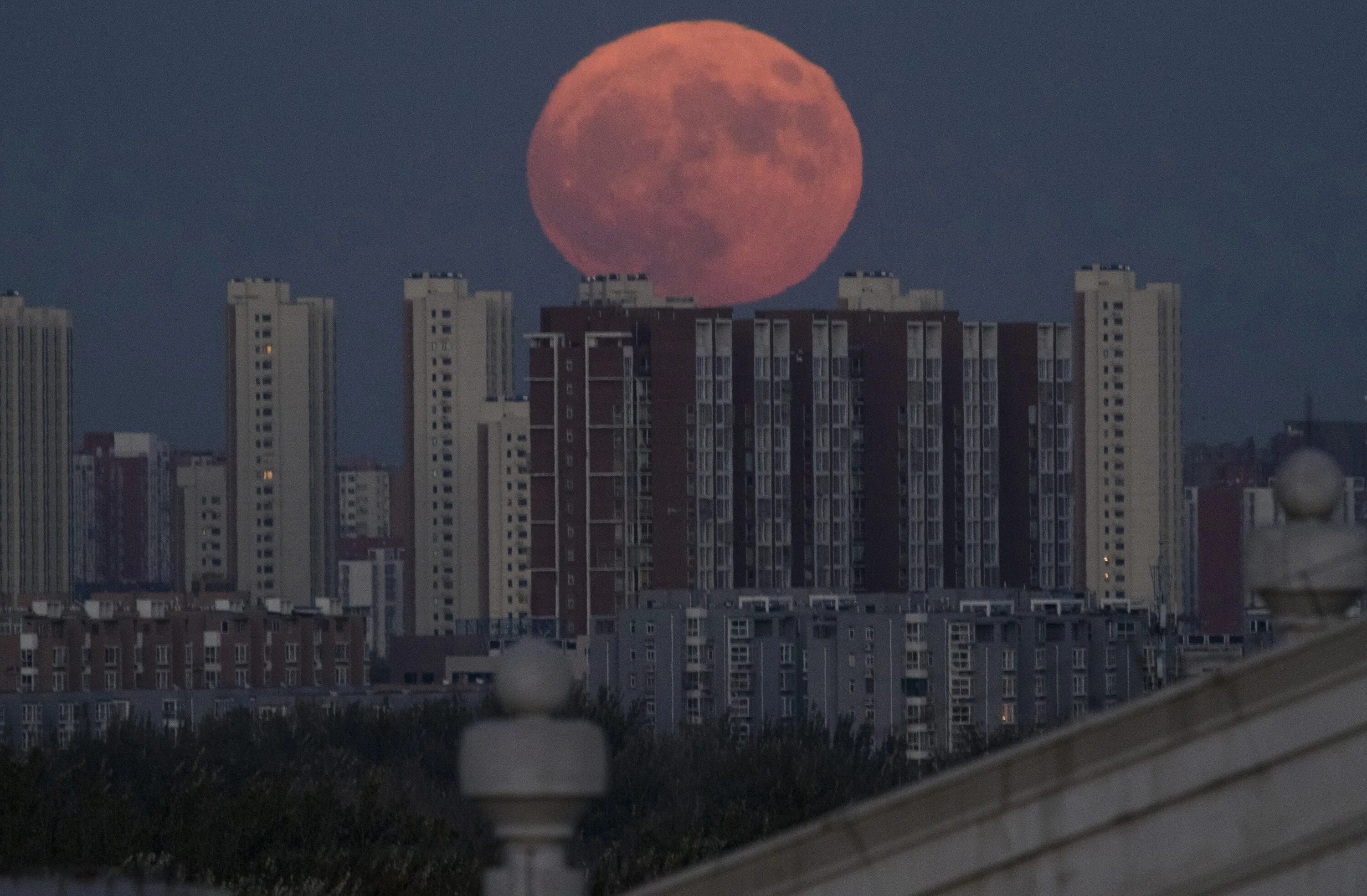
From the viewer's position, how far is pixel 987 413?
99.4 metres

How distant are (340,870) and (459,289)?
137 meters

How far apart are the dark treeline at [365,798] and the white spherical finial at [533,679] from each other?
2.05 metres

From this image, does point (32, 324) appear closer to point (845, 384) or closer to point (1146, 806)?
point (845, 384)

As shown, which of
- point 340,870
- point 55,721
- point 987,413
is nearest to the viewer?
point 340,870

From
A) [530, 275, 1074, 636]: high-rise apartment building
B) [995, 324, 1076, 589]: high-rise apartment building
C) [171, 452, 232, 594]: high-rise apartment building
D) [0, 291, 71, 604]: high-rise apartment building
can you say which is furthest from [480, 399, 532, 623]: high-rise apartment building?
[995, 324, 1076, 589]: high-rise apartment building

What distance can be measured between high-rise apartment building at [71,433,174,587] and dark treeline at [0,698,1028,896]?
4876 inches

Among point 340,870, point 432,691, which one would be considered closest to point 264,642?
point 432,691

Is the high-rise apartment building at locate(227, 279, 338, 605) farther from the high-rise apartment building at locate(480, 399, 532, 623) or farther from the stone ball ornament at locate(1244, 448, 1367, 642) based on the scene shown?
the stone ball ornament at locate(1244, 448, 1367, 642)

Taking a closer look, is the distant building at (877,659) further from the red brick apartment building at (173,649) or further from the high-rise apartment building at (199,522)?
the high-rise apartment building at (199,522)

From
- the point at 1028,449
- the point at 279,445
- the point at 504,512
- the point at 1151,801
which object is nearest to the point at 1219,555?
the point at 1028,449

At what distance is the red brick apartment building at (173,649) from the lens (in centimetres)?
8775

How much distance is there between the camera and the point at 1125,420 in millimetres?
154250

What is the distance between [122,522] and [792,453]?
108 m

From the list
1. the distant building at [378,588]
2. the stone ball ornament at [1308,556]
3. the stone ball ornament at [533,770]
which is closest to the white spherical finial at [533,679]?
the stone ball ornament at [533,770]
